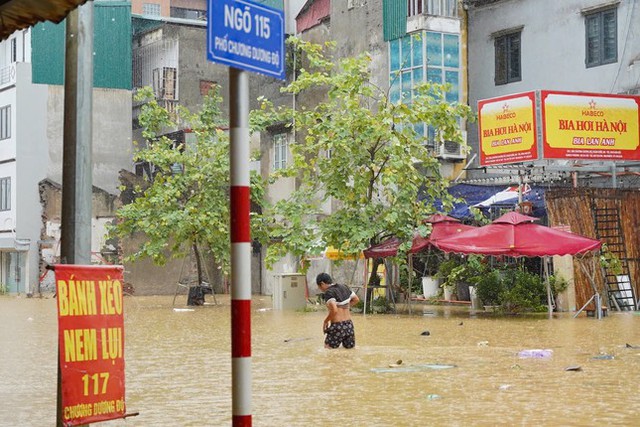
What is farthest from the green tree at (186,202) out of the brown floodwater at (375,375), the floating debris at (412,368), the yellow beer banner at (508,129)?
the floating debris at (412,368)

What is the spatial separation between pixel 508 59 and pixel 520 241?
12.3 metres

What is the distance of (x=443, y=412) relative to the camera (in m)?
10.5

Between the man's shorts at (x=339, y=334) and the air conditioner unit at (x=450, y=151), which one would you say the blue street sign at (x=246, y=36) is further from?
the air conditioner unit at (x=450, y=151)

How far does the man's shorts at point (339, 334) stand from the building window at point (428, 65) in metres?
18.3

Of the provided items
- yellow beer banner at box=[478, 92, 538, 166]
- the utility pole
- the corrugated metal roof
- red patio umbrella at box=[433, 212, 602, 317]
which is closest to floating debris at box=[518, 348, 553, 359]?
red patio umbrella at box=[433, 212, 602, 317]

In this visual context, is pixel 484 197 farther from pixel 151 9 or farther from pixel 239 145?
pixel 151 9

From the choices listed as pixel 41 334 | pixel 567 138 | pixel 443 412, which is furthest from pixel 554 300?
pixel 443 412

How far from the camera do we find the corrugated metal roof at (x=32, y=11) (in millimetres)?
6465

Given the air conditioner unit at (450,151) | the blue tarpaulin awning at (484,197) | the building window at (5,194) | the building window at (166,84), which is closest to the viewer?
the blue tarpaulin awning at (484,197)

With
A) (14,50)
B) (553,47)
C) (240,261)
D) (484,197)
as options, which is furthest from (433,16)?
(240,261)

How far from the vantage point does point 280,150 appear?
149 feet

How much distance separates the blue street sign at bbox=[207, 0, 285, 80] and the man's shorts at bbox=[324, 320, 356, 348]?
452 inches

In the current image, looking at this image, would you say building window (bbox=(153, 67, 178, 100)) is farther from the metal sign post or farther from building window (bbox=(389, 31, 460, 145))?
the metal sign post

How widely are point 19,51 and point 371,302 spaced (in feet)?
95.1
